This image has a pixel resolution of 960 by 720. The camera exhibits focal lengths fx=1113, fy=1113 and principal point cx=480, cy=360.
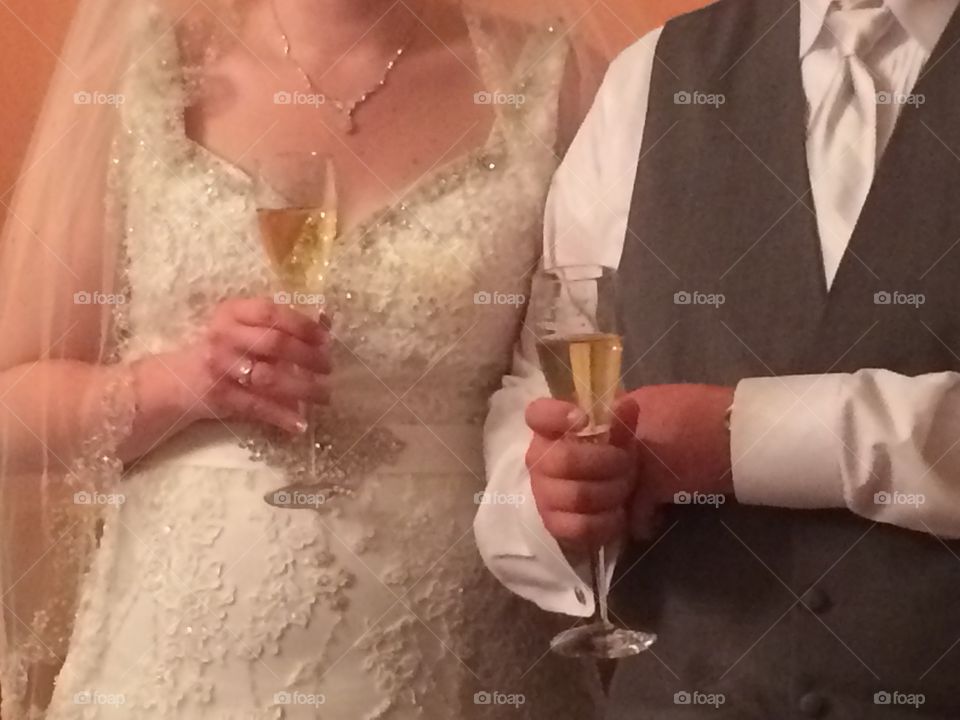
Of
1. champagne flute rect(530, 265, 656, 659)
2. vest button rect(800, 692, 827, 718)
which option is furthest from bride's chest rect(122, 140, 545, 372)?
vest button rect(800, 692, 827, 718)

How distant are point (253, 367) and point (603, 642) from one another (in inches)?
12.2

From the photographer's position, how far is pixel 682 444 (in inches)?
28.3

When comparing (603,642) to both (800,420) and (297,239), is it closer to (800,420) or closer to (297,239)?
(800,420)

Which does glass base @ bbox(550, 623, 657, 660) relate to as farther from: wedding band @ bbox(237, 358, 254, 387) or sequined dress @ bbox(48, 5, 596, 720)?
wedding band @ bbox(237, 358, 254, 387)

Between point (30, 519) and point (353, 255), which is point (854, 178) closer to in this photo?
point (353, 255)

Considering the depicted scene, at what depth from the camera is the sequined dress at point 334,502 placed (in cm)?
80

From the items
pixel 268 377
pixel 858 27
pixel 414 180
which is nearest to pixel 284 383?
pixel 268 377

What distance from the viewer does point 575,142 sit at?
84 centimetres

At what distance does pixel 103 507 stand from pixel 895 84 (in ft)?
2.09

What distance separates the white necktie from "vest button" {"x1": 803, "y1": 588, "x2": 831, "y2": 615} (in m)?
0.19

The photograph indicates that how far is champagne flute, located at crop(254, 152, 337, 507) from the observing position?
0.76 metres

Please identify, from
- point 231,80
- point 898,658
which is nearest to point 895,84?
point 898,658

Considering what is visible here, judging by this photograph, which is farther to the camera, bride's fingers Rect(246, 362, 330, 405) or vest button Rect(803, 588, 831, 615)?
bride's fingers Rect(246, 362, 330, 405)

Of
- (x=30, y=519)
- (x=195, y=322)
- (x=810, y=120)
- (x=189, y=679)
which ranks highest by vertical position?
(x=810, y=120)
